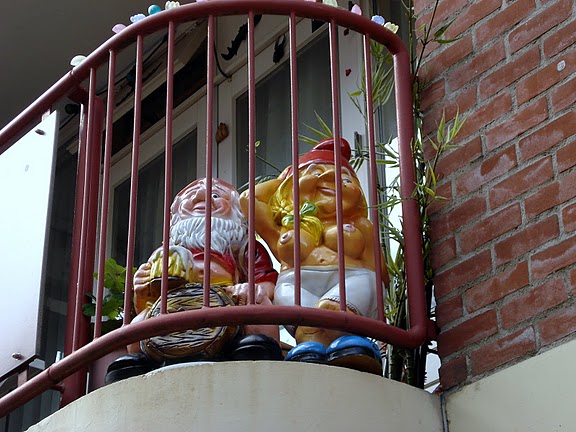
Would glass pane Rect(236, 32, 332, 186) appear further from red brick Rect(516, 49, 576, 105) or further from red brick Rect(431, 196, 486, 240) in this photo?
red brick Rect(516, 49, 576, 105)

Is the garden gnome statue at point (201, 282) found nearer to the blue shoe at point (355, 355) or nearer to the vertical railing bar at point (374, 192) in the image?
the blue shoe at point (355, 355)

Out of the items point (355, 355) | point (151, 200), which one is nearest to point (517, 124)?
point (355, 355)

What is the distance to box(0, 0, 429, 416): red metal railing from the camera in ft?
10.9

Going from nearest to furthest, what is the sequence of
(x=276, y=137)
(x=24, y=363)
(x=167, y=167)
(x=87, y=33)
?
(x=167, y=167)
(x=24, y=363)
(x=276, y=137)
(x=87, y=33)

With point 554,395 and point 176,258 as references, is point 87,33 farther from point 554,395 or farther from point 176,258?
point 554,395

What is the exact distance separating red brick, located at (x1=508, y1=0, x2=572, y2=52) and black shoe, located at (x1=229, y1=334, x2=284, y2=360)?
1.10 m

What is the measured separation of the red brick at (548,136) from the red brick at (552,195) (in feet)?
0.38

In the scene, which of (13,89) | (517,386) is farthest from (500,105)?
(13,89)

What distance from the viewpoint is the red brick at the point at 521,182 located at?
3494 millimetres

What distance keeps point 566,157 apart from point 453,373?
64 centimetres

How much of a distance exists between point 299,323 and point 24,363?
3.05 feet

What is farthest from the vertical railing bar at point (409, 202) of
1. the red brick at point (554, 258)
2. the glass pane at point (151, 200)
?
the glass pane at point (151, 200)

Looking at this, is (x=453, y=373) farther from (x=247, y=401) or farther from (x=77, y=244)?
(x=77, y=244)

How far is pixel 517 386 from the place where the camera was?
129 inches
